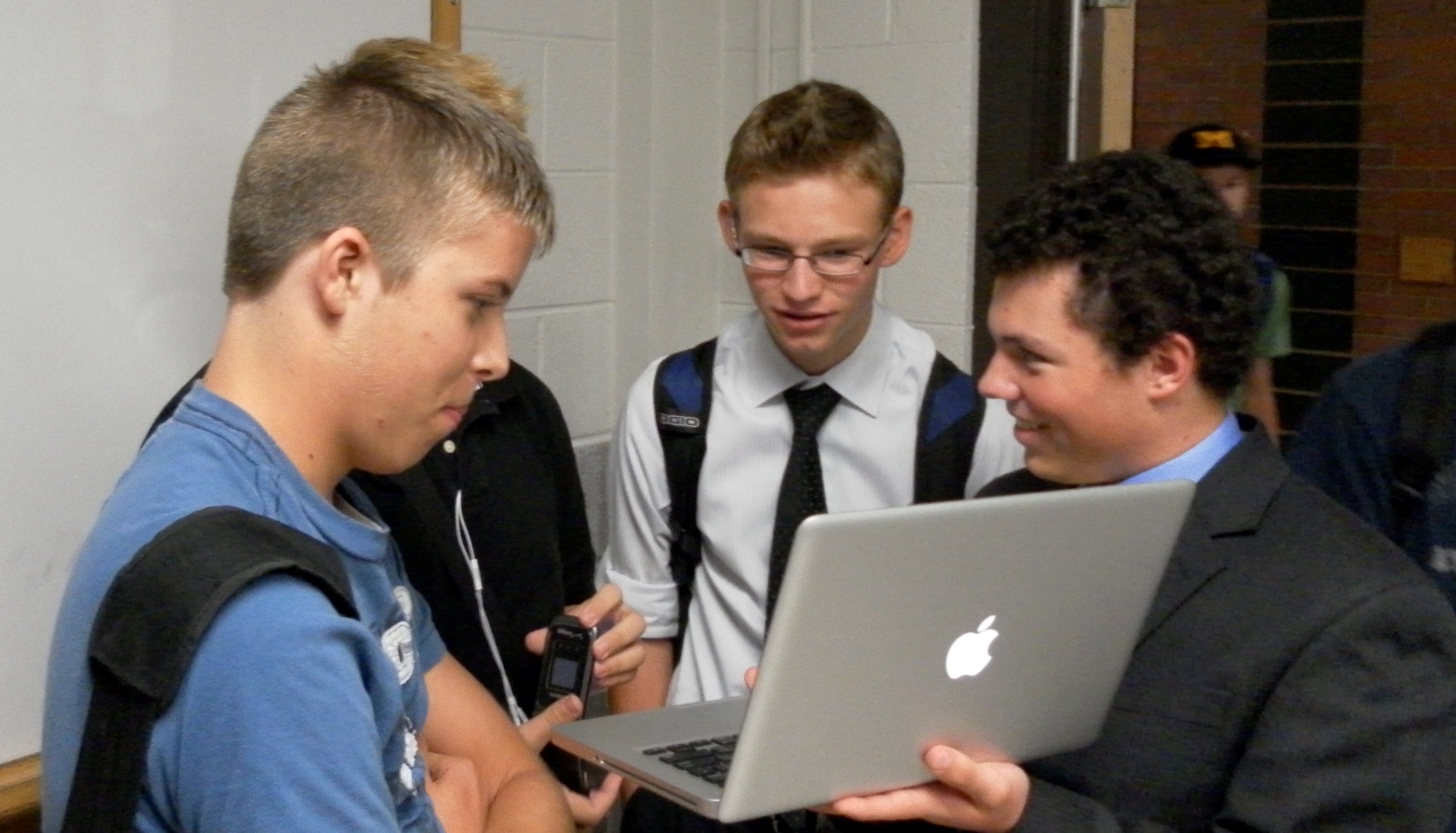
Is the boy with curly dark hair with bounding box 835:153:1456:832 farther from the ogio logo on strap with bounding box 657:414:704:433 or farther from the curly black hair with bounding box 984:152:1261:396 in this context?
the ogio logo on strap with bounding box 657:414:704:433

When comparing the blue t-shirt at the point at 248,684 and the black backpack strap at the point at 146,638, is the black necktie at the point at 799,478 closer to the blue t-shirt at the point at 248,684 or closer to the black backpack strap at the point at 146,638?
the blue t-shirt at the point at 248,684

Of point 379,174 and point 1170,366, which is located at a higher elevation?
point 379,174

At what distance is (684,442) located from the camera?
1.97 m

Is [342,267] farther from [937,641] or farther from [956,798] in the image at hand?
[956,798]

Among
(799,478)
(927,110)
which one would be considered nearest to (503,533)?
(799,478)

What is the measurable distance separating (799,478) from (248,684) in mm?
1122

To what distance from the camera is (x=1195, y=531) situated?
1420 millimetres

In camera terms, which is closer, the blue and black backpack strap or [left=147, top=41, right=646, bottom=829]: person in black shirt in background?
the blue and black backpack strap

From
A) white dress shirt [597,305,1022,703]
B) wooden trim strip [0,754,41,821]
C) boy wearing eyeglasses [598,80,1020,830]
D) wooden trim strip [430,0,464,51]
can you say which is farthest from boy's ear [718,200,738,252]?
wooden trim strip [0,754,41,821]

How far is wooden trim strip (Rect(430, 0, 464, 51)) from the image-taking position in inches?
86.1

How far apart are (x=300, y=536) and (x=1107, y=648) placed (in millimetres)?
711

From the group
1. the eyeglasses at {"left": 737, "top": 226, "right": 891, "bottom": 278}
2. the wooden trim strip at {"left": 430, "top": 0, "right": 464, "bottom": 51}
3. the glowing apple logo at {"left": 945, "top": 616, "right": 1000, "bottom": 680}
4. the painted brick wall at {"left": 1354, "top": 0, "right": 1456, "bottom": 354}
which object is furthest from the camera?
the painted brick wall at {"left": 1354, "top": 0, "right": 1456, "bottom": 354}

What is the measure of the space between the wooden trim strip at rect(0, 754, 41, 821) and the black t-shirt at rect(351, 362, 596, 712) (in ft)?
1.56

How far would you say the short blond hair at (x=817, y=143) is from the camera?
1914mm
